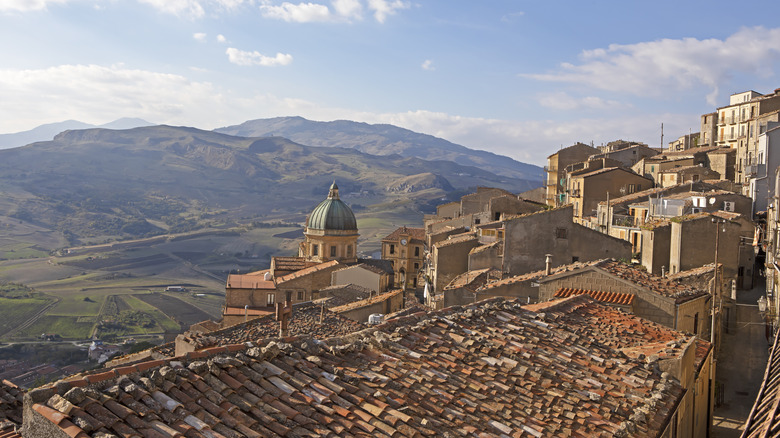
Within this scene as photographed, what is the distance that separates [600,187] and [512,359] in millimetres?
34726

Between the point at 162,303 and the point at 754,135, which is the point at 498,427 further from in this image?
the point at 162,303

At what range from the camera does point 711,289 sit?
22.2m

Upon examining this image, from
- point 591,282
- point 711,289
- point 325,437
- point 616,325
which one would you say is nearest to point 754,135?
point 711,289

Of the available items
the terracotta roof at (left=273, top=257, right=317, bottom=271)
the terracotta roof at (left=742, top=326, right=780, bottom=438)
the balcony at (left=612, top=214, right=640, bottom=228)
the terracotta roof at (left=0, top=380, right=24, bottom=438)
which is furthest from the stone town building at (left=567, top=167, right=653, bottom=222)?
the terracotta roof at (left=0, top=380, right=24, bottom=438)

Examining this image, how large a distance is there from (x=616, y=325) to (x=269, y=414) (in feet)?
34.2

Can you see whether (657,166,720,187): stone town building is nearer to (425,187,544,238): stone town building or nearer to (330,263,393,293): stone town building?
(425,187,544,238): stone town building

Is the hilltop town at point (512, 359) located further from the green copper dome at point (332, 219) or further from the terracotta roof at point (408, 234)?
the terracotta roof at point (408, 234)

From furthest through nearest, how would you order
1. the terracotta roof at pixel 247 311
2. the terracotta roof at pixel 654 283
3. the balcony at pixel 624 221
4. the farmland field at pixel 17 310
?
the farmland field at pixel 17 310, the terracotta roof at pixel 247 311, the balcony at pixel 624 221, the terracotta roof at pixel 654 283

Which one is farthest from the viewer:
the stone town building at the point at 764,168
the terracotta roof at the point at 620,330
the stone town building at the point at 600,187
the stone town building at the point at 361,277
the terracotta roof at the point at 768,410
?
the stone town building at the point at 361,277

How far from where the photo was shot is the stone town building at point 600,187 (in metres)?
43.8

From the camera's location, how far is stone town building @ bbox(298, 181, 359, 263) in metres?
59.0

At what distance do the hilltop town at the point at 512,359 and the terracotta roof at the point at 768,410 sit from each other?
0.06 metres

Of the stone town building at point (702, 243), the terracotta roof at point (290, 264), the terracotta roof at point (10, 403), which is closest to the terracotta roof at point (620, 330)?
the stone town building at point (702, 243)

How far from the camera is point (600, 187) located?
144ft
